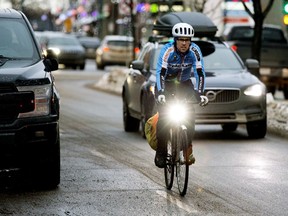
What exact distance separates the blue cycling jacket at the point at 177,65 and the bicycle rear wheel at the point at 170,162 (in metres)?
0.57

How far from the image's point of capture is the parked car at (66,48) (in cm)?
5000

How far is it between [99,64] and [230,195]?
42650 mm

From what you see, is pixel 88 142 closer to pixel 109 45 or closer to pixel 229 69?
pixel 229 69

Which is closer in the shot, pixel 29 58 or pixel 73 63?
pixel 29 58

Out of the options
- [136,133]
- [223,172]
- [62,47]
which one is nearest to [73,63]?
[62,47]

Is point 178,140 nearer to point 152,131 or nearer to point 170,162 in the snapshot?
point 170,162

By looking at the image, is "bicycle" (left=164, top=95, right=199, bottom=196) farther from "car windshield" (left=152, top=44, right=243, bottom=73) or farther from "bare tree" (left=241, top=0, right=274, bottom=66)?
"bare tree" (left=241, top=0, right=274, bottom=66)

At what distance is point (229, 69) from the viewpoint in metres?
17.6

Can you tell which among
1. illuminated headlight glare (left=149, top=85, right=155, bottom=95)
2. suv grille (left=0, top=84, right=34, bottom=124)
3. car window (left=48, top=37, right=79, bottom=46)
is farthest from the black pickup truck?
car window (left=48, top=37, right=79, bottom=46)

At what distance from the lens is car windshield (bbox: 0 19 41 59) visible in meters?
11.5

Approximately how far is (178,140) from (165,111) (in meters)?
0.36

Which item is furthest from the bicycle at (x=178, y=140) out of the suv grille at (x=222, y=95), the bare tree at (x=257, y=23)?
the bare tree at (x=257, y=23)

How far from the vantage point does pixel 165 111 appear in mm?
10867

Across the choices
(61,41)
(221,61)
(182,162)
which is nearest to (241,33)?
(221,61)
